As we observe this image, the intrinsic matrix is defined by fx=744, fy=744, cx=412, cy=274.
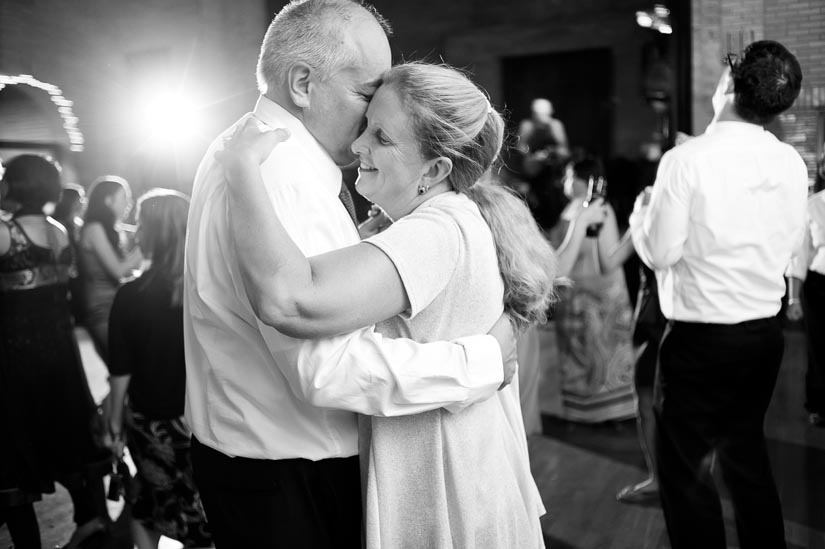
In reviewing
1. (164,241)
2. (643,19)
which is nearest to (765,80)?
(164,241)

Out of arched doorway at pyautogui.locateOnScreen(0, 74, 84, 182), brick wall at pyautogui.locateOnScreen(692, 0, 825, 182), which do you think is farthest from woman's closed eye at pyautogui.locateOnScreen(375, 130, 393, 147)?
brick wall at pyautogui.locateOnScreen(692, 0, 825, 182)

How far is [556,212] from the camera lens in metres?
8.83

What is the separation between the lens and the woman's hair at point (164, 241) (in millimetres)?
2549

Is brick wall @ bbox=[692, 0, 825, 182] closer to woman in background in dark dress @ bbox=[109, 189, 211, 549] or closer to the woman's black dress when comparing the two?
woman in background in dark dress @ bbox=[109, 189, 211, 549]

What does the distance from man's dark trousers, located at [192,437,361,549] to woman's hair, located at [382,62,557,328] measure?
45 cm

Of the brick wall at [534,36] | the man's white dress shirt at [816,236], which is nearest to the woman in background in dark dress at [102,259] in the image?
the man's white dress shirt at [816,236]

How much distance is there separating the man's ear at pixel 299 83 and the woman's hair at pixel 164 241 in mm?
A: 1336

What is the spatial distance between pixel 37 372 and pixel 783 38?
648 cm

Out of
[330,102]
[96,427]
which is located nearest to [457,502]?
[330,102]

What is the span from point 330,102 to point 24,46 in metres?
1.69

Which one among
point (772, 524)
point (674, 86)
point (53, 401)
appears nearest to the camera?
point (772, 524)

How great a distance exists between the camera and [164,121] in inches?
130

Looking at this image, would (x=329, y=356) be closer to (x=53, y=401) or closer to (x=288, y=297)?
(x=288, y=297)

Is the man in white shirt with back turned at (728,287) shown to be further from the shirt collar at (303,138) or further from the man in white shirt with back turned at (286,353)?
the shirt collar at (303,138)
